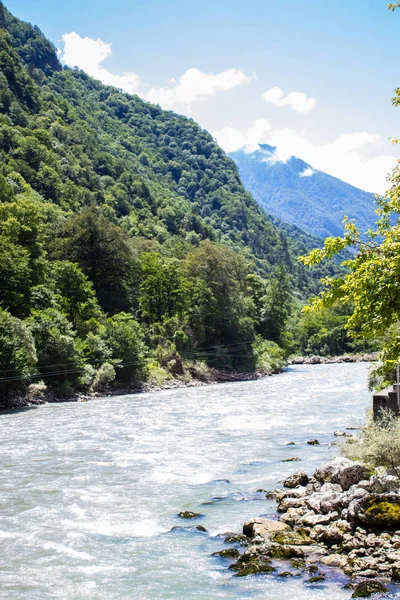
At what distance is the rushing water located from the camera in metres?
11.8

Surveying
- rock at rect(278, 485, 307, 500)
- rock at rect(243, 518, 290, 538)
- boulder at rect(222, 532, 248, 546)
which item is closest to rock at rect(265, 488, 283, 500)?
rock at rect(278, 485, 307, 500)

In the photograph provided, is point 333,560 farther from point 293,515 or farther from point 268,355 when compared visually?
point 268,355

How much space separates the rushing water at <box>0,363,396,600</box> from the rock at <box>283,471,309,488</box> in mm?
610

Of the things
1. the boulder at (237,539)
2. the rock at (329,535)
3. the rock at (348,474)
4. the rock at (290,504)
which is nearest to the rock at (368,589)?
the rock at (329,535)

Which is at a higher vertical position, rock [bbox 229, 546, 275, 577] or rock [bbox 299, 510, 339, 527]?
rock [bbox 299, 510, 339, 527]

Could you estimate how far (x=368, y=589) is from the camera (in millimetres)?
10633

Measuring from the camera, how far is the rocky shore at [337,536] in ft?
38.3

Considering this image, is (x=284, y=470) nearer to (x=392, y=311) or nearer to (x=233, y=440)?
(x=233, y=440)

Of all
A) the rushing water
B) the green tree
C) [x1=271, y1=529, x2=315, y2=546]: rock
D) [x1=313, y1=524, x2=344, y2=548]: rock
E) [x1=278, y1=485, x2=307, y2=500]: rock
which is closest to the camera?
the rushing water

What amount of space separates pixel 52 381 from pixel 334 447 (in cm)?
3097

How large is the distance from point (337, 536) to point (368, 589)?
2375 millimetres

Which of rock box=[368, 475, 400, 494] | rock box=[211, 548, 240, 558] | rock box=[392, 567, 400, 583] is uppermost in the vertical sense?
rock box=[368, 475, 400, 494]

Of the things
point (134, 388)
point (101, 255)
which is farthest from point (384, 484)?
point (101, 255)

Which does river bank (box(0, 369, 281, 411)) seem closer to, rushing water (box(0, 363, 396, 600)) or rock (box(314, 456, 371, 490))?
rushing water (box(0, 363, 396, 600))
